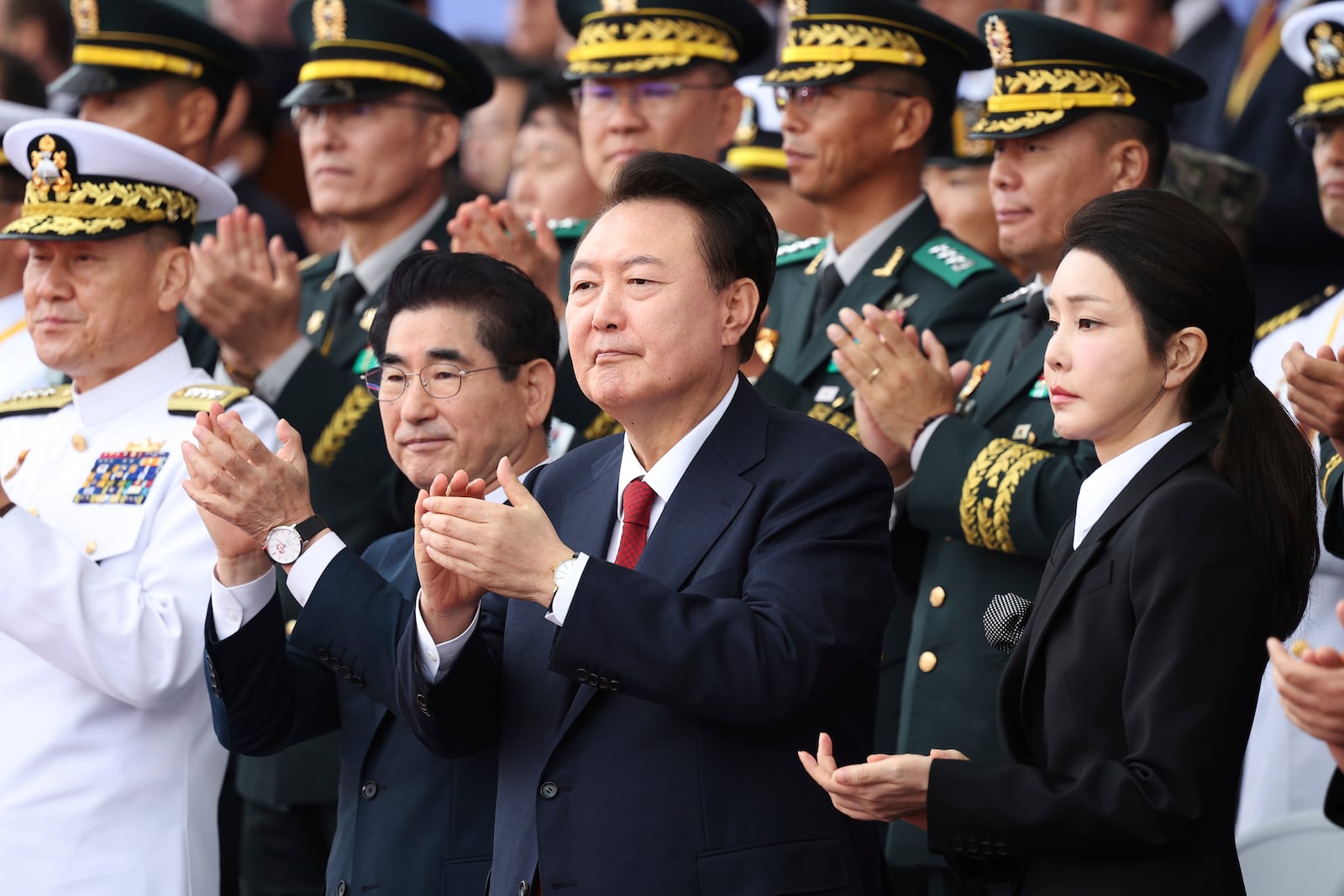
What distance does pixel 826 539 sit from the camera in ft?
9.41

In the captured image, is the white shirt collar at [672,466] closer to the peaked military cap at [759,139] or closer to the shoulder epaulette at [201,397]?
the shoulder epaulette at [201,397]

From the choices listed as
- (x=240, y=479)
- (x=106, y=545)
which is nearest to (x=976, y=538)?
(x=240, y=479)

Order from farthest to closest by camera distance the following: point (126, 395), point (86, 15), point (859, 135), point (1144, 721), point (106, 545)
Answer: point (86, 15)
point (859, 135)
point (126, 395)
point (106, 545)
point (1144, 721)

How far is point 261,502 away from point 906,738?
1.52 metres

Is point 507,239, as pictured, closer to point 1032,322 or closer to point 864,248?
point 864,248

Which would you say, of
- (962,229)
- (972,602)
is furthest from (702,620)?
(962,229)

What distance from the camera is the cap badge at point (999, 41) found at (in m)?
4.34

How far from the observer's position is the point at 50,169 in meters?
4.32

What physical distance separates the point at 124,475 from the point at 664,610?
71.2 inches

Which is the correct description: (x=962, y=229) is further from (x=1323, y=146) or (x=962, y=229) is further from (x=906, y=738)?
(x=906, y=738)

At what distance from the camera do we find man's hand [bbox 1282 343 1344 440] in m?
3.27

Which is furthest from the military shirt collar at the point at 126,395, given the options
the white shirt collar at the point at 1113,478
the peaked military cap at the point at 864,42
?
the white shirt collar at the point at 1113,478

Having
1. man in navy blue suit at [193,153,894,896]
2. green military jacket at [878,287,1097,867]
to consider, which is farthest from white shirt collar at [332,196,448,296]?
man in navy blue suit at [193,153,894,896]

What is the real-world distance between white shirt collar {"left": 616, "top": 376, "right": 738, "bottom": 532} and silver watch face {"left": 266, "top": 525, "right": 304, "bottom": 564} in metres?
0.65
